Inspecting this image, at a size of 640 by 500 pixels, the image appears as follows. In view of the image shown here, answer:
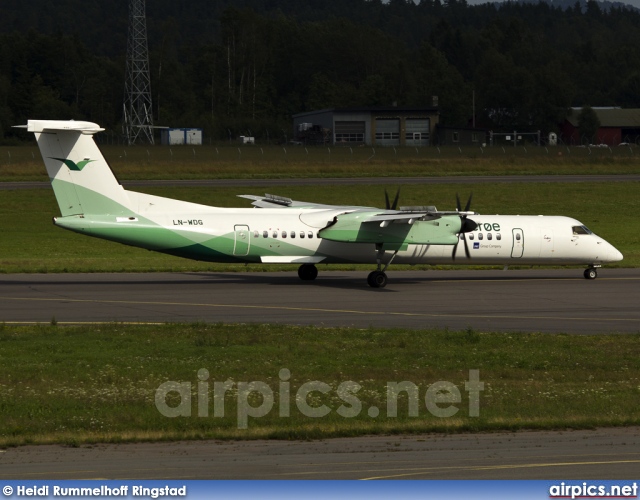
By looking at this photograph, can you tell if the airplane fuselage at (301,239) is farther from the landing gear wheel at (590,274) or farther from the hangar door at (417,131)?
the hangar door at (417,131)

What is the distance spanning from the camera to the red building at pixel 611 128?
120 metres

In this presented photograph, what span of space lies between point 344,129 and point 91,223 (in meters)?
83.9

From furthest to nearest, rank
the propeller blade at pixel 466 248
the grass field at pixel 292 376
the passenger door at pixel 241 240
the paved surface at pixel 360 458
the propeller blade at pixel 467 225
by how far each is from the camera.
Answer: the propeller blade at pixel 466 248 → the propeller blade at pixel 467 225 → the passenger door at pixel 241 240 → the grass field at pixel 292 376 → the paved surface at pixel 360 458

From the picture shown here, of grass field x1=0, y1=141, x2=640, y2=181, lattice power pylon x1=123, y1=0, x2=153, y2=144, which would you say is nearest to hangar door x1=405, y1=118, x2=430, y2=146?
grass field x1=0, y1=141, x2=640, y2=181

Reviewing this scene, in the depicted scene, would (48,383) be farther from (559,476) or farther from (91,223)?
(91,223)

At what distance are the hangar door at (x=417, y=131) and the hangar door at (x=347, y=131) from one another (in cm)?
556

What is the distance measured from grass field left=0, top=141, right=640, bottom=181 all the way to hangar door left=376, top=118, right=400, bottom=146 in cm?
2137

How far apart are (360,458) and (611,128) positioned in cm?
11548

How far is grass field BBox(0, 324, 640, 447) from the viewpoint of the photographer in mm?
13820

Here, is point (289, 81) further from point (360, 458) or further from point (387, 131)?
point (360, 458)

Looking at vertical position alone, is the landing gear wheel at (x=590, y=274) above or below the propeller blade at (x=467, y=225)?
below

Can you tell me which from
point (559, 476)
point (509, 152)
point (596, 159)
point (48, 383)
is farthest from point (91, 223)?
point (509, 152)

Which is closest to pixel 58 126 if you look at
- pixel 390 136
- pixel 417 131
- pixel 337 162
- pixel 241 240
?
pixel 241 240

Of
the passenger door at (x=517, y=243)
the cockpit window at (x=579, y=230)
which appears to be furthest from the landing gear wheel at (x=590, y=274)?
the passenger door at (x=517, y=243)
